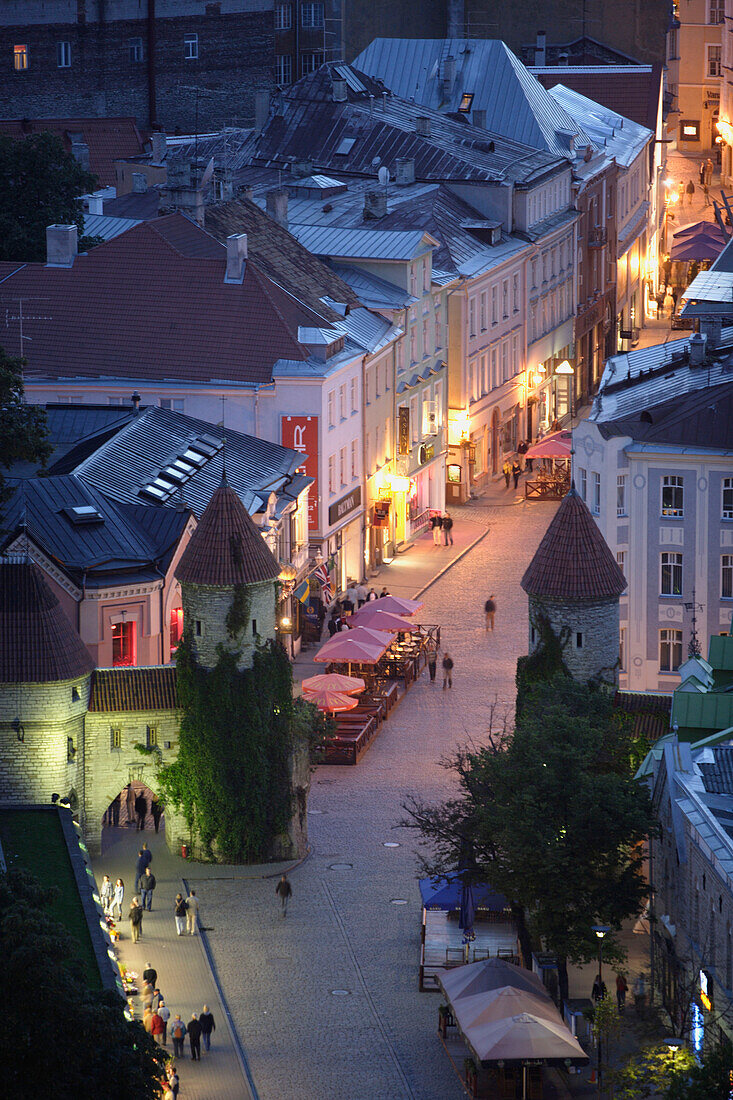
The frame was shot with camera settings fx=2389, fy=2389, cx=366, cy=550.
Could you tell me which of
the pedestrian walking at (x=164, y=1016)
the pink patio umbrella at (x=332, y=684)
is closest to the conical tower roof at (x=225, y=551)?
the pink patio umbrella at (x=332, y=684)

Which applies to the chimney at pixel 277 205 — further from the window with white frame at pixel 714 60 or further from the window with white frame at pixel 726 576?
the window with white frame at pixel 714 60

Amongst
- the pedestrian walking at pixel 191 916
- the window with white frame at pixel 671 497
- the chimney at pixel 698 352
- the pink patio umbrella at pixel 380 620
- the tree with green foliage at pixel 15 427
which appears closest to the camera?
the pedestrian walking at pixel 191 916

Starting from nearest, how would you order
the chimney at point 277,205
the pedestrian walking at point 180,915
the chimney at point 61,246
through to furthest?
the pedestrian walking at point 180,915
the chimney at point 61,246
the chimney at point 277,205

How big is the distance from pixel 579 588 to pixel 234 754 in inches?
422

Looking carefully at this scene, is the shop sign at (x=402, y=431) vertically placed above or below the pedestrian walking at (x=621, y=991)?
above

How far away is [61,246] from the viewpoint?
A: 92.8m

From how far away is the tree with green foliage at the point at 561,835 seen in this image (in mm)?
56375

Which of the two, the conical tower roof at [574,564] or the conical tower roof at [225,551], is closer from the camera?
the conical tower roof at [574,564]

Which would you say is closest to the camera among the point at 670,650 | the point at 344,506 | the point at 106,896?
the point at 106,896

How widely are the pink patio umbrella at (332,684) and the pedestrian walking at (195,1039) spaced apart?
79.9 ft

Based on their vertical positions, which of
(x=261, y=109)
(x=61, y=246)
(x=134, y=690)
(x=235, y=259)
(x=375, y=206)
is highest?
(x=261, y=109)

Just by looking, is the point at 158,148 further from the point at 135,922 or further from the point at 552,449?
the point at 135,922

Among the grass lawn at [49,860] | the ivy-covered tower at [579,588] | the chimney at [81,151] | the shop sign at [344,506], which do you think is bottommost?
the shop sign at [344,506]

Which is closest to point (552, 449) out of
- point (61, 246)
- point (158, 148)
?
point (61, 246)
